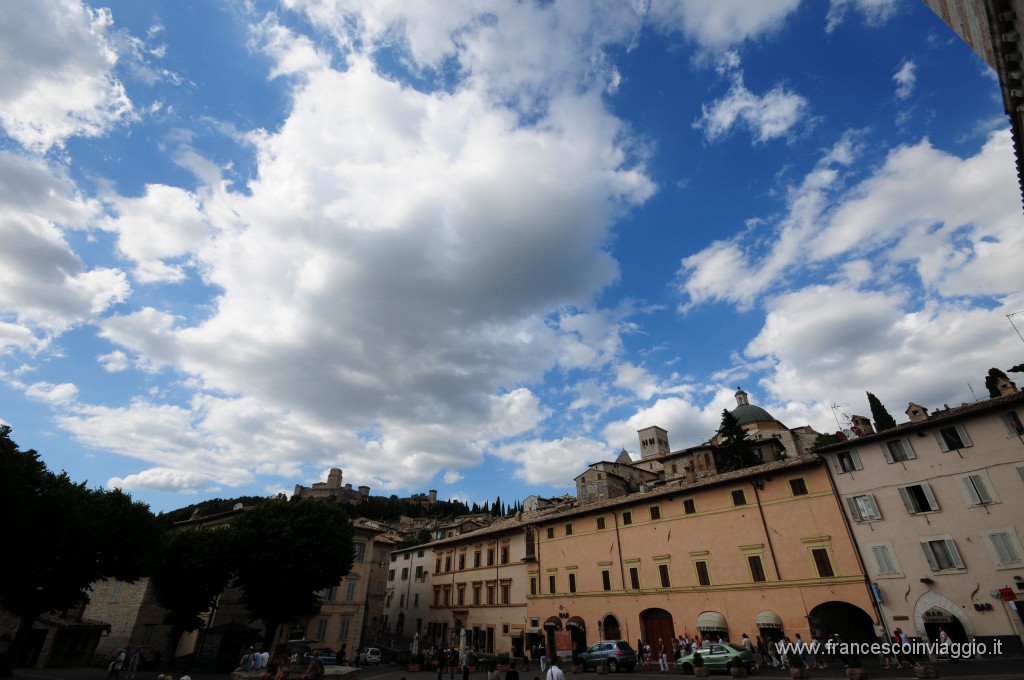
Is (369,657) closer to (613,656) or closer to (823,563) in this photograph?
(613,656)

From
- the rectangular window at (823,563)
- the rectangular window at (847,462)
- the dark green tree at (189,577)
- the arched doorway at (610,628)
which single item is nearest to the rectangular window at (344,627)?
the dark green tree at (189,577)

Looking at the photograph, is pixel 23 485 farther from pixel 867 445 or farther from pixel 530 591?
pixel 867 445

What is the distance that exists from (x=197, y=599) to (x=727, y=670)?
3519 cm

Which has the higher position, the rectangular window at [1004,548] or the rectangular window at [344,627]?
the rectangular window at [1004,548]

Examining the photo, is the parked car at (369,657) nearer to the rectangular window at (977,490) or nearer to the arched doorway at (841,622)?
the arched doorway at (841,622)

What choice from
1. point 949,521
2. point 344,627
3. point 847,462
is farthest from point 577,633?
point 949,521

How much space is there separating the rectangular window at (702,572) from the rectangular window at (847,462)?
1029 cm

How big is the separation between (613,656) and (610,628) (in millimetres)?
8818

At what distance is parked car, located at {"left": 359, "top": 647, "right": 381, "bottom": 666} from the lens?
41.5 m

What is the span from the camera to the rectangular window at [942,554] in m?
23.0

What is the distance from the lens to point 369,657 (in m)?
41.8

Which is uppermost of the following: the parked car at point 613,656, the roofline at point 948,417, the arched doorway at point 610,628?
the roofline at point 948,417

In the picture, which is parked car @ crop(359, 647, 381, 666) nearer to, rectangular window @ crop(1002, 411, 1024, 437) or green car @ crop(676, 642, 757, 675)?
green car @ crop(676, 642, 757, 675)

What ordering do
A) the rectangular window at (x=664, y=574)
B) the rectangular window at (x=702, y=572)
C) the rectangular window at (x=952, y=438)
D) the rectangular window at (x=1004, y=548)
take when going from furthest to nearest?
the rectangular window at (x=664, y=574) < the rectangular window at (x=702, y=572) < the rectangular window at (x=952, y=438) < the rectangular window at (x=1004, y=548)
